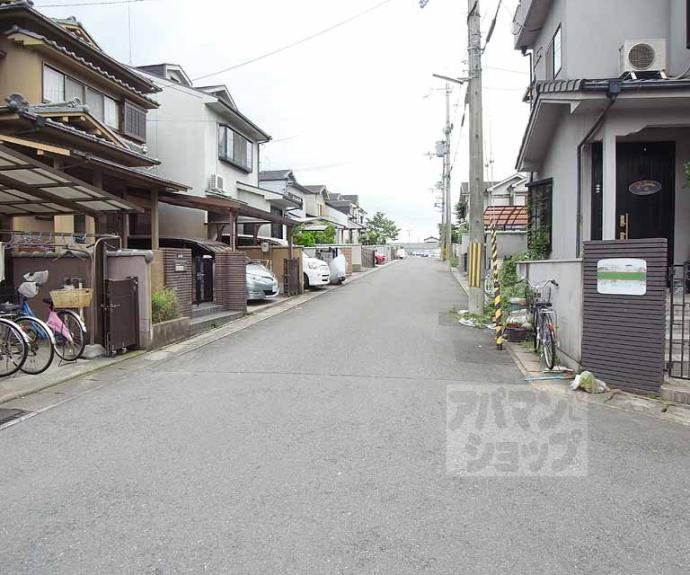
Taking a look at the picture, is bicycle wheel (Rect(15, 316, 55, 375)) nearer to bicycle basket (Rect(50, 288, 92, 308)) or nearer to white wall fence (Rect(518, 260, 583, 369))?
bicycle basket (Rect(50, 288, 92, 308))

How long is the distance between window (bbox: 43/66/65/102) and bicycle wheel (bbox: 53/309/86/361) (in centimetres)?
776

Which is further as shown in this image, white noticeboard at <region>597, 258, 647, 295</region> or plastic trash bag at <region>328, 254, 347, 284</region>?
plastic trash bag at <region>328, 254, 347, 284</region>

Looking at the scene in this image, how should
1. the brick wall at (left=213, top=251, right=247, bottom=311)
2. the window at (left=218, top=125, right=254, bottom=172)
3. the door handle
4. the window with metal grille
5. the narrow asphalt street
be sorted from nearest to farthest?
1. the narrow asphalt street
2. the door handle
3. the brick wall at (left=213, top=251, right=247, bottom=311)
4. the window with metal grille
5. the window at (left=218, top=125, right=254, bottom=172)

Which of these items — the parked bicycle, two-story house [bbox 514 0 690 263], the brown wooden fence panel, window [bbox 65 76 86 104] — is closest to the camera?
the brown wooden fence panel

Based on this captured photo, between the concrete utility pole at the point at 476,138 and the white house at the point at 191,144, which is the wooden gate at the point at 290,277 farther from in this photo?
the concrete utility pole at the point at 476,138

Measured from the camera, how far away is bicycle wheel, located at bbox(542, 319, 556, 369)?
7.73m

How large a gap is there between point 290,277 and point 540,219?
9.19 m

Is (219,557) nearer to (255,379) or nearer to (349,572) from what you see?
(349,572)

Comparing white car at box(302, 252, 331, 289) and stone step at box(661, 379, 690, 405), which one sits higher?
Result: white car at box(302, 252, 331, 289)

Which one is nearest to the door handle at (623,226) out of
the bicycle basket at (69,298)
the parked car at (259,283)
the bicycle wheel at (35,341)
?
the bicycle basket at (69,298)

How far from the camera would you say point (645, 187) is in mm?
10328

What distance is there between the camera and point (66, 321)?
8.18 m

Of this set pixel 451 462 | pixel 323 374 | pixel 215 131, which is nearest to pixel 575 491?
pixel 451 462

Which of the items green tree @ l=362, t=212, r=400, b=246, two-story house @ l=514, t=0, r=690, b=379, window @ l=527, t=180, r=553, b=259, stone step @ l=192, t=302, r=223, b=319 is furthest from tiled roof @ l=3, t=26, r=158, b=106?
green tree @ l=362, t=212, r=400, b=246
